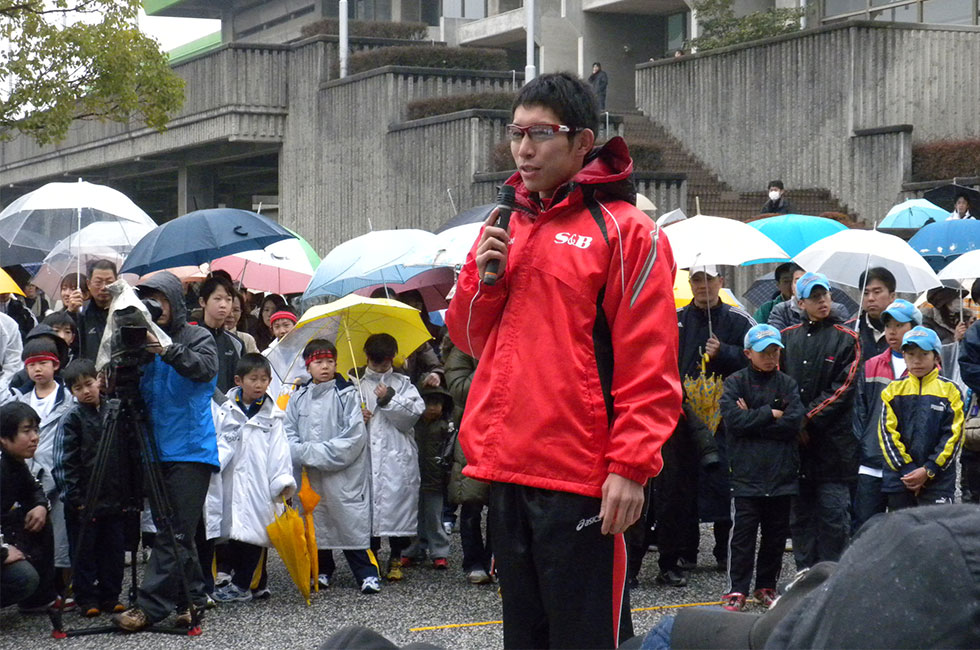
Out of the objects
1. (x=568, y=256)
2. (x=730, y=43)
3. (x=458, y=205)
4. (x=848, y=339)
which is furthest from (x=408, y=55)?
(x=568, y=256)

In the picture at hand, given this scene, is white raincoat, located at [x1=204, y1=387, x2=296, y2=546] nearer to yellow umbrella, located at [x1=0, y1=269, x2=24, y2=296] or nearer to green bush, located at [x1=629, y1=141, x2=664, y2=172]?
yellow umbrella, located at [x1=0, y1=269, x2=24, y2=296]

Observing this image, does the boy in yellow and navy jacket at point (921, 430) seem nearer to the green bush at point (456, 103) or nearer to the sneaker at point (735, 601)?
the sneaker at point (735, 601)

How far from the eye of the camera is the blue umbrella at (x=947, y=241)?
13195mm

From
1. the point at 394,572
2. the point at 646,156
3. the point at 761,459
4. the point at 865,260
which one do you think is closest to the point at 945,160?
the point at 646,156

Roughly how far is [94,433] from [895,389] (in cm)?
476

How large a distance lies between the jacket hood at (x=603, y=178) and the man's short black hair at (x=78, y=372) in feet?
14.5

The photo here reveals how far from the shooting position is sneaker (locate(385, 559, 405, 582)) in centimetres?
856

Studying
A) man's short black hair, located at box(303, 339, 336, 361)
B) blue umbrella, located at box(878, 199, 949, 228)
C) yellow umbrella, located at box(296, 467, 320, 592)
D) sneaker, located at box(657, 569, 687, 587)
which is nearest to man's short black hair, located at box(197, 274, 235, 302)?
man's short black hair, located at box(303, 339, 336, 361)

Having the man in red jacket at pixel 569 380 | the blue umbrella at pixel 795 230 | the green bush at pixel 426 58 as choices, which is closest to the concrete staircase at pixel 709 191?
the green bush at pixel 426 58

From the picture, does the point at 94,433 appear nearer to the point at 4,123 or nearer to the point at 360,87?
the point at 4,123

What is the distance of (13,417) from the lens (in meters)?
7.31

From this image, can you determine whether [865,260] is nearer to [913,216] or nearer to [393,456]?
[393,456]

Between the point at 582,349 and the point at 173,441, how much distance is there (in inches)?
155

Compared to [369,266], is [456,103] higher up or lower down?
higher up
